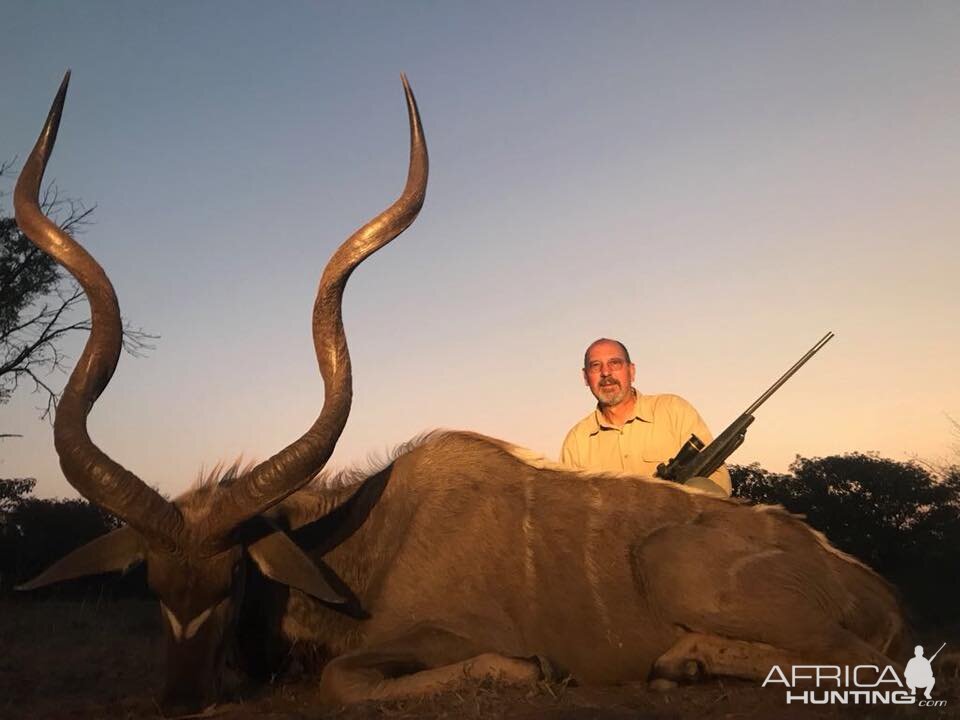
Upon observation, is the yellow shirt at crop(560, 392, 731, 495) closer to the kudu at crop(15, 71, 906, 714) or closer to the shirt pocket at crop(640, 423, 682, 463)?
the shirt pocket at crop(640, 423, 682, 463)

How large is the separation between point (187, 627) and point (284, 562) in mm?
407

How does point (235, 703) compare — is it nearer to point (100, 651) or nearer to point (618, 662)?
point (618, 662)

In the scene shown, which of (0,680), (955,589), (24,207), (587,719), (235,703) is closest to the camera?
(587,719)

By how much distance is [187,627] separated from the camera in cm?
340

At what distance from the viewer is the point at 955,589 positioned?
414 inches

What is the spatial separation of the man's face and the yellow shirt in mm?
127

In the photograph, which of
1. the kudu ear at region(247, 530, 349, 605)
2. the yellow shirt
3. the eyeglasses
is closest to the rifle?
the yellow shirt

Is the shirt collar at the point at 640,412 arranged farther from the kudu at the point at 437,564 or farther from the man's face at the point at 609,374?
the kudu at the point at 437,564

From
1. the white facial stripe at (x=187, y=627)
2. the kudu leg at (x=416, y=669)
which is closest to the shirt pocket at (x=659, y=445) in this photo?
the kudu leg at (x=416, y=669)

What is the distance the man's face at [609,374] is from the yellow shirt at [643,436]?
0.13 m

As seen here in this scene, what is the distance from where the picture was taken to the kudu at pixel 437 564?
343 cm

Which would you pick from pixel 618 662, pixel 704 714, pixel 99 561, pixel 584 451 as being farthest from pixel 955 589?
pixel 99 561

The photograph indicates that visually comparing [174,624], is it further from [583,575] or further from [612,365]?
[612,365]

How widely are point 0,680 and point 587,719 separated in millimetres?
3229
